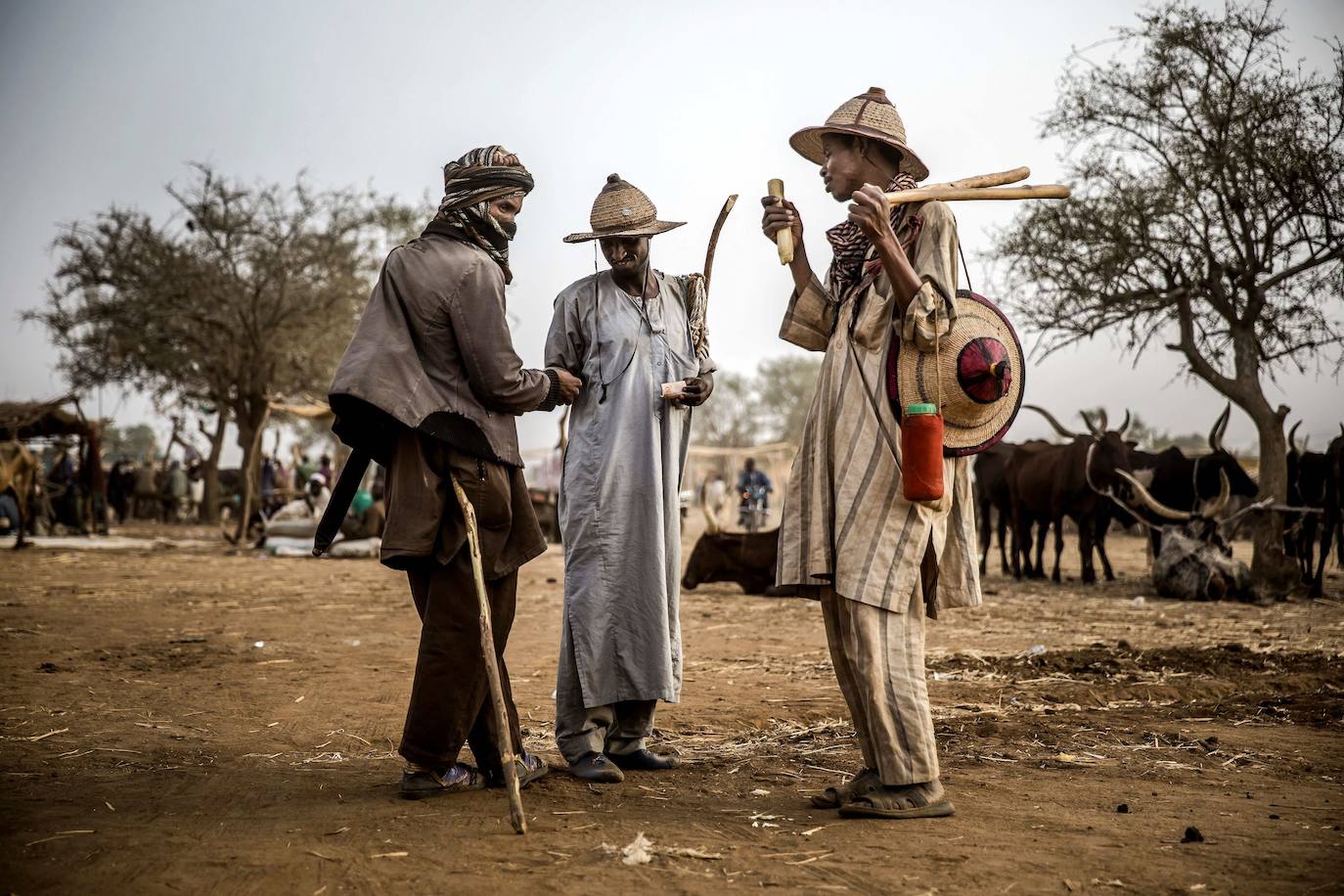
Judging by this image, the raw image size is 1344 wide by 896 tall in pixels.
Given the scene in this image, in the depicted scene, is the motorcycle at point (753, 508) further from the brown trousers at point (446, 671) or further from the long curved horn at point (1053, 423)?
the brown trousers at point (446, 671)

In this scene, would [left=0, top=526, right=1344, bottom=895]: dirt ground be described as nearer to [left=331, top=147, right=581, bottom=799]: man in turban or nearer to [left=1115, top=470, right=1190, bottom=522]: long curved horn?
[left=331, top=147, right=581, bottom=799]: man in turban

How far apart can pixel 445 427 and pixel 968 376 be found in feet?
5.37

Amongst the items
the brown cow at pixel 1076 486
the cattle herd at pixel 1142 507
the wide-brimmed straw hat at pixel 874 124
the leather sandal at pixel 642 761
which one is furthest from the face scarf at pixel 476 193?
the brown cow at pixel 1076 486

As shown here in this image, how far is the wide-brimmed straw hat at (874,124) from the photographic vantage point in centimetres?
348

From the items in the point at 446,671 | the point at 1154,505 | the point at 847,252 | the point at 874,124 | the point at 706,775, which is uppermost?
the point at 874,124

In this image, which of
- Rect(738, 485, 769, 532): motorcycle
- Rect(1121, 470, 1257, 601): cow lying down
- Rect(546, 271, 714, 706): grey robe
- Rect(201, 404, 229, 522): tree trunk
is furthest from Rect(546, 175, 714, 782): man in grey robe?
Rect(201, 404, 229, 522): tree trunk

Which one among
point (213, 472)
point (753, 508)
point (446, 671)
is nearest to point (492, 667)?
point (446, 671)

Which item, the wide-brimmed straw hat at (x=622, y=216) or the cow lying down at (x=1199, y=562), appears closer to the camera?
the wide-brimmed straw hat at (x=622, y=216)

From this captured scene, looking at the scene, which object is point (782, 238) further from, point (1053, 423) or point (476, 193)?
point (1053, 423)

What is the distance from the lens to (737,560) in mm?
11969

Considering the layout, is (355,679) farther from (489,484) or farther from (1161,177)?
(1161,177)

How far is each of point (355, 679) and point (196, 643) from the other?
2.05 metres

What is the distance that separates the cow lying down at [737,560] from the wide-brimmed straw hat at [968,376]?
8.34m

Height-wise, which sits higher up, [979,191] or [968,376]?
[979,191]
